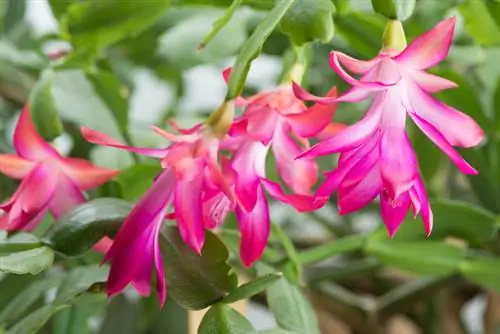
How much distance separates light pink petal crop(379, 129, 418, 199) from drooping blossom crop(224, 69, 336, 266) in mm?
52

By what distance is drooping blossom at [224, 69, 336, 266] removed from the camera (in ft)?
1.38

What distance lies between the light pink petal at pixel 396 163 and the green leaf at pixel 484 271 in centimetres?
30

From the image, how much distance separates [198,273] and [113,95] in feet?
0.88

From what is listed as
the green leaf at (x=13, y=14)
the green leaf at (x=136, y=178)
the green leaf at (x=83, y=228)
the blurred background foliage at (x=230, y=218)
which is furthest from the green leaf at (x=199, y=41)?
the green leaf at (x=13, y=14)

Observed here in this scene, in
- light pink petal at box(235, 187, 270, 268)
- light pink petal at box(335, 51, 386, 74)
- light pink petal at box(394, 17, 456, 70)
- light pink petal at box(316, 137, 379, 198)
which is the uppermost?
light pink petal at box(394, 17, 456, 70)

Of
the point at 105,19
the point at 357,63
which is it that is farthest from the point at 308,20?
the point at 105,19

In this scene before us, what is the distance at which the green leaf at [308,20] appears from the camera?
41 cm

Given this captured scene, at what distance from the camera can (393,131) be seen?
1.27ft

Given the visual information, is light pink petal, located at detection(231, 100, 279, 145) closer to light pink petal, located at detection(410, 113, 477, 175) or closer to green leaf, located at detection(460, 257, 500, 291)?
light pink petal, located at detection(410, 113, 477, 175)

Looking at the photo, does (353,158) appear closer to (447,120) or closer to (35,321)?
(447,120)

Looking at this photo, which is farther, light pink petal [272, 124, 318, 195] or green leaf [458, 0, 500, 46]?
green leaf [458, 0, 500, 46]

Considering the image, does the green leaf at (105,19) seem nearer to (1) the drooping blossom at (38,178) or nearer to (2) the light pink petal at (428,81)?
(1) the drooping blossom at (38,178)

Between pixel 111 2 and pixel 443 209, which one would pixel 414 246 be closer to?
pixel 443 209

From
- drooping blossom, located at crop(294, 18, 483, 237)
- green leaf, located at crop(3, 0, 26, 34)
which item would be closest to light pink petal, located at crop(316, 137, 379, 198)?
drooping blossom, located at crop(294, 18, 483, 237)
